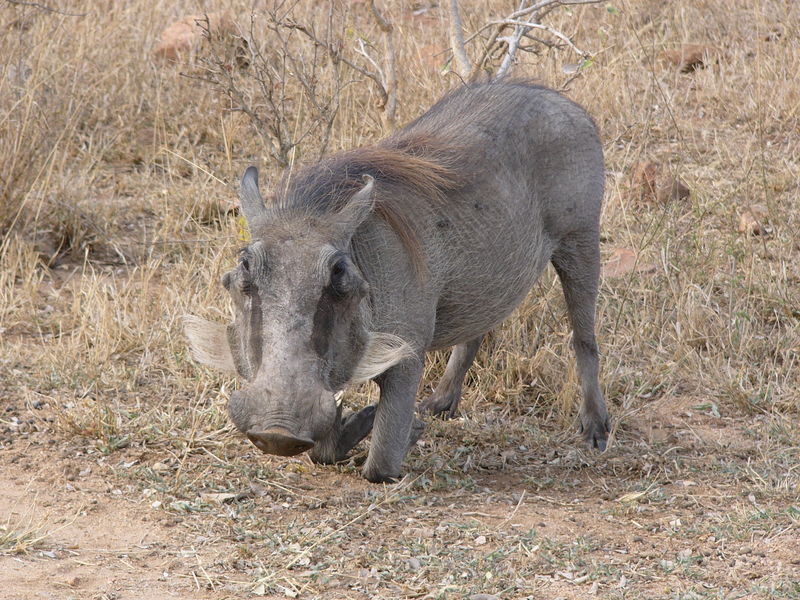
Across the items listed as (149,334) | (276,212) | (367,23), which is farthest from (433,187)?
(367,23)

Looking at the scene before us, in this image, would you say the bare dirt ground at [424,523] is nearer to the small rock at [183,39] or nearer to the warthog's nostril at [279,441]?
the warthog's nostril at [279,441]

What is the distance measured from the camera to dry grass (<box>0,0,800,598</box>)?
3.23m

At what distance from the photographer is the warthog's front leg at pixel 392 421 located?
3.59m

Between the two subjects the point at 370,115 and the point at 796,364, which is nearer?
the point at 796,364

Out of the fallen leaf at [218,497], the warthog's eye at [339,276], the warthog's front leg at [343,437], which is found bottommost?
the fallen leaf at [218,497]

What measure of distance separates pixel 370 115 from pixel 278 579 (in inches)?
129

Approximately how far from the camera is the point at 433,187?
3658mm

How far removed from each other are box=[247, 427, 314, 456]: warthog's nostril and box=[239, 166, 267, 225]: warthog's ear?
69cm

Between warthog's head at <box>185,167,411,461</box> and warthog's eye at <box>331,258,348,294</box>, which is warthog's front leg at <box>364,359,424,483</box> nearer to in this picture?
warthog's head at <box>185,167,411,461</box>

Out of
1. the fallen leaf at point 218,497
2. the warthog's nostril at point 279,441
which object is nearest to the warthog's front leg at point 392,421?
the fallen leaf at point 218,497

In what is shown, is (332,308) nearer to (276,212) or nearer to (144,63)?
(276,212)

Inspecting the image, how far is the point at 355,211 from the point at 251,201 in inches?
12.9

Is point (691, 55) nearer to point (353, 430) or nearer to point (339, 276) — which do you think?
point (353, 430)

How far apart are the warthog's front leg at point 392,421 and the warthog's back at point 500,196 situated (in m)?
0.31
